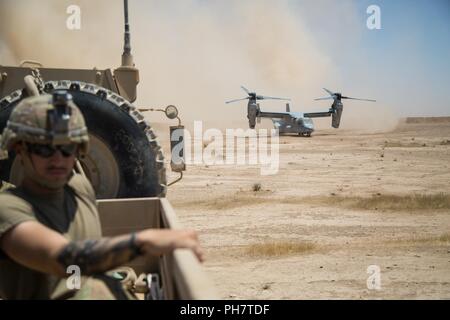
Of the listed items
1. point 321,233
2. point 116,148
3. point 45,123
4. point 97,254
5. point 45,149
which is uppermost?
point 45,123

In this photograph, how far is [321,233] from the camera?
7570 mm

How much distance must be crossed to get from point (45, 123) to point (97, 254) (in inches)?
24.0

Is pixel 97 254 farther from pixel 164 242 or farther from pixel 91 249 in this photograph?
pixel 164 242

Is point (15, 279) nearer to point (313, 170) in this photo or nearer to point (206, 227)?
point (206, 227)

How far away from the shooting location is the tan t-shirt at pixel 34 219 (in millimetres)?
2148

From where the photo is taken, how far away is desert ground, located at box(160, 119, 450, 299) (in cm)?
543

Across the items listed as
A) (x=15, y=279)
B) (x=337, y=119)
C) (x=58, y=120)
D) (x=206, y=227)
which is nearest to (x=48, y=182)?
(x=58, y=120)

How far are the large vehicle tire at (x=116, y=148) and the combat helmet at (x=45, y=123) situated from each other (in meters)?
2.12

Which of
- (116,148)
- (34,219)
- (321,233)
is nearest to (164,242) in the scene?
(34,219)

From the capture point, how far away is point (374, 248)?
267 inches
